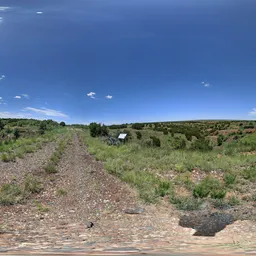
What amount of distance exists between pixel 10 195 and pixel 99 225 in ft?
11.0

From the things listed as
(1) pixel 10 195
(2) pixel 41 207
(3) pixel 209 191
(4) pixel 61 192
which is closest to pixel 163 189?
(3) pixel 209 191

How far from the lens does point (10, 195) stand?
22.9 ft

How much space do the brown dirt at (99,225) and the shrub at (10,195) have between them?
29 centimetres

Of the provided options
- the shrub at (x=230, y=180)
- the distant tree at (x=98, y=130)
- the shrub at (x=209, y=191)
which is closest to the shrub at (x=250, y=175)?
the shrub at (x=230, y=180)

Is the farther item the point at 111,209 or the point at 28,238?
the point at 111,209

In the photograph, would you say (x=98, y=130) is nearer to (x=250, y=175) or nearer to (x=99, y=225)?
(x=250, y=175)

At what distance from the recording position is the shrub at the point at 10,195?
6.55 meters

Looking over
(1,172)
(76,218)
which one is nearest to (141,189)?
(76,218)

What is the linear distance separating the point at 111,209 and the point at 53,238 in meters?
2.38

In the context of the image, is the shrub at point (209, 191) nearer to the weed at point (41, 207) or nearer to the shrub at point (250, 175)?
the shrub at point (250, 175)

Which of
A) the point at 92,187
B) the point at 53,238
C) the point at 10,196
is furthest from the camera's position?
the point at 92,187

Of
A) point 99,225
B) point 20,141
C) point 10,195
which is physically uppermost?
point 20,141

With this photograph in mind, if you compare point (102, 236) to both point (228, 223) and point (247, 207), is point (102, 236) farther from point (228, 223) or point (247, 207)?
point (247, 207)

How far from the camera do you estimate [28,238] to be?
414cm
